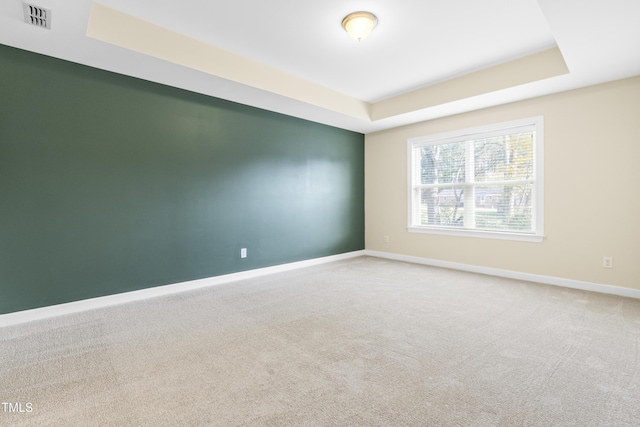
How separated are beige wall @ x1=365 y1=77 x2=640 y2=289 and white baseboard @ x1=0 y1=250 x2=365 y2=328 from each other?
313cm

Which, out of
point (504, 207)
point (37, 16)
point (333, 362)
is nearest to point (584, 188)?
point (504, 207)

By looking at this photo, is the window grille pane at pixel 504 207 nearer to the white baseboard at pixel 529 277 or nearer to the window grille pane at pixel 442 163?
the window grille pane at pixel 442 163

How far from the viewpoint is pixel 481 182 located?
4.38m

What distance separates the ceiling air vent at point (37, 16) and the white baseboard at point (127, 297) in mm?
2397

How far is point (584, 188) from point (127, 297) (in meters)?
5.33

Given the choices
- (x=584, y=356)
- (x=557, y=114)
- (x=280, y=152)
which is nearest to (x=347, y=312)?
(x=584, y=356)

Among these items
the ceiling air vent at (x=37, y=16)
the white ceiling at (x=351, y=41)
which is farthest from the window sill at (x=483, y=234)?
the ceiling air vent at (x=37, y=16)

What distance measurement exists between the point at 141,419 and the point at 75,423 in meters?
0.30

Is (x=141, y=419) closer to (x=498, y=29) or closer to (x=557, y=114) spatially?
(x=498, y=29)

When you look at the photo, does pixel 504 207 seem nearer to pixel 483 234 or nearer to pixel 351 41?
pixel 483 234

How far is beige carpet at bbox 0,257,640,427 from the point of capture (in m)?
1.47

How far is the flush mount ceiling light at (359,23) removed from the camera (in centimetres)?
254

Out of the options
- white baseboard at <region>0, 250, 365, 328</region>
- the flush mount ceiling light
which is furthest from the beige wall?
white baseboard at <region>0, 250, 365, 328</region>

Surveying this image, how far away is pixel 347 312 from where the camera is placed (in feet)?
9.29
